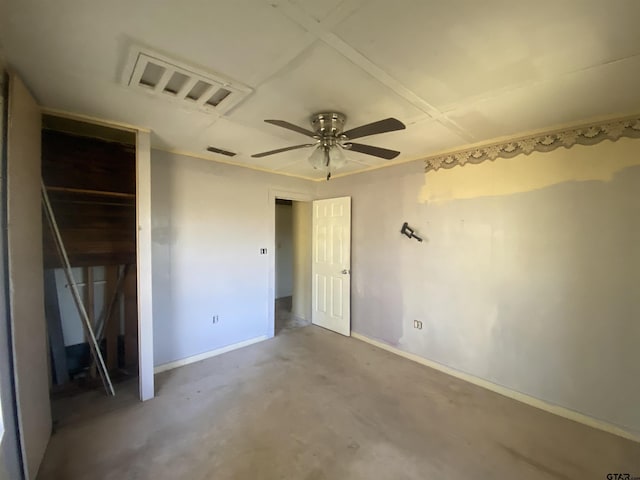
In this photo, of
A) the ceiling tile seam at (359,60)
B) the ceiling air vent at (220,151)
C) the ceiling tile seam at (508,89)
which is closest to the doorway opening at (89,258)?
the ceiling air vent at (220,151)

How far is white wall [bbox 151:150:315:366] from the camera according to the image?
2.96m

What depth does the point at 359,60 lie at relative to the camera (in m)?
1.42

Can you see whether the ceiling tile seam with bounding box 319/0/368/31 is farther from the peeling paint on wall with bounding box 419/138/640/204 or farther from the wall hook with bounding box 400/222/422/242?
the wall hook with bounding box 400/222/422/242

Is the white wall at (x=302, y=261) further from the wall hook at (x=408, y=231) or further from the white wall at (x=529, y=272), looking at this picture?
the wall hook at (x=408, y=231)

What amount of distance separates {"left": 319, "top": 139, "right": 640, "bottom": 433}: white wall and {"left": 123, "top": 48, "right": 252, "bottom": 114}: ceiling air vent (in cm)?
226

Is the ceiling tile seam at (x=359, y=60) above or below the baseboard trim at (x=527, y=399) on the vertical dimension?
above

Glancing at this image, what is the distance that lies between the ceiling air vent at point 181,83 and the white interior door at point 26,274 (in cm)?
66

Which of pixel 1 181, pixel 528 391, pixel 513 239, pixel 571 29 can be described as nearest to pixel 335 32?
pixel 571 29

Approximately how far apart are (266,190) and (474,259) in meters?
2.70

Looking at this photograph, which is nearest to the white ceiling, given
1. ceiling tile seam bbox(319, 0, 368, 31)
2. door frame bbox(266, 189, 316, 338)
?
ceiling tile seam bbox(319, 0, 368, 31)

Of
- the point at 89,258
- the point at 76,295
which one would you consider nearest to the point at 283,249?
the point at 89,258

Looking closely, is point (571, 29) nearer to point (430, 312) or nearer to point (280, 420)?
point (430, 312)

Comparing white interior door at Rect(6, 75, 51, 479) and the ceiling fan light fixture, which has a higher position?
the ceiling fan light fixture

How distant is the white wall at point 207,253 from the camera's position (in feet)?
9.72
